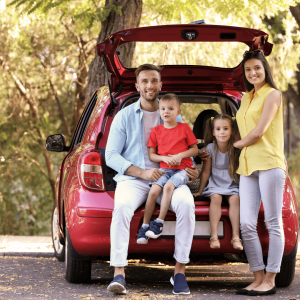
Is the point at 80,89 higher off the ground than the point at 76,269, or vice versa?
the point at 80,89

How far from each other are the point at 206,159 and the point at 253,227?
74cm

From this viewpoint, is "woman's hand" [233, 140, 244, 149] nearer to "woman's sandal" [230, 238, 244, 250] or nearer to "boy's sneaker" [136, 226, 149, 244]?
"woman's sandal" [230, 238, 244, 250]

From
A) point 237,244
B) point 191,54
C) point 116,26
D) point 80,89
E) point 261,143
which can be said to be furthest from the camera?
point 80,89

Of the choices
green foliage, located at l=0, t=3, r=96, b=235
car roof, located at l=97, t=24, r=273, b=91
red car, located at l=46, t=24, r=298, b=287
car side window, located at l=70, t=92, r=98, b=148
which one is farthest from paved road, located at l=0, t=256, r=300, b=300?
green foliage, located at l=0, t=3, r=96, b=235

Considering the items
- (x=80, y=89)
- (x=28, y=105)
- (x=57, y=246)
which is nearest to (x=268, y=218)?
(x=57, y=246)

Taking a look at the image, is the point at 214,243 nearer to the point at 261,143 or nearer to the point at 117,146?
the point at 261,143

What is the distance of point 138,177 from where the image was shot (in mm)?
4297

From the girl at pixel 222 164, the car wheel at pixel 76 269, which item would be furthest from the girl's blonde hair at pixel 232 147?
the car wheel at pixel 76 269

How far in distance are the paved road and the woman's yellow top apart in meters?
0.99

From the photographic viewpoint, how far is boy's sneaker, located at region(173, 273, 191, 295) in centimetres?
405

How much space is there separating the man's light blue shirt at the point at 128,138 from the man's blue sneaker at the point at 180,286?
33.7 inches

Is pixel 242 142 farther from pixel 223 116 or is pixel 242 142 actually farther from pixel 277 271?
pixel 277 271

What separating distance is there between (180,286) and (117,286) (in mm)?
491

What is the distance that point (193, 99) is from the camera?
5320 mm
